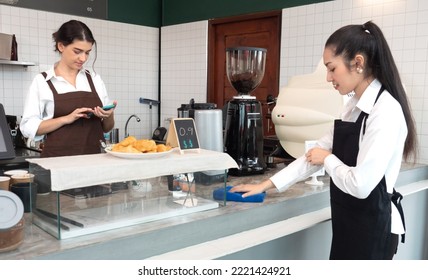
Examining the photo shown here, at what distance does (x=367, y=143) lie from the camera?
119 centimetres

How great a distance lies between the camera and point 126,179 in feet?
3.94

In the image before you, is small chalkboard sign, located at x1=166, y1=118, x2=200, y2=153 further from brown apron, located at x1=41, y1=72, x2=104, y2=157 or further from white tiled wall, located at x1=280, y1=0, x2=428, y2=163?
white tiled wall, located at x1=280, y1=0, x2=428, y2=163

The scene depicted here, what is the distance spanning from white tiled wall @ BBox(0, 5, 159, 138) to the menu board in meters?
0.05

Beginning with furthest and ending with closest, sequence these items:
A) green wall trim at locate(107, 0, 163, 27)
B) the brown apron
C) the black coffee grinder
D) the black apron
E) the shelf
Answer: green wall trim at locate(107, 0, 163, 27) → the shelf → the brown apron → the black coffee grinder → the black apron

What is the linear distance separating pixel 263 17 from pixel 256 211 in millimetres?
2697

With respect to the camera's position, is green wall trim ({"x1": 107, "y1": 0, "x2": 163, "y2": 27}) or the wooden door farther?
green wall trim ({"x1": 107, "y1": 0, "x2": 163, "y2": 27})

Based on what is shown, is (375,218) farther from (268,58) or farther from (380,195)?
(268,58)

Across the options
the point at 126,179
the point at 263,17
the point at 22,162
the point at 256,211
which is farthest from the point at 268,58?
the point at 126,179

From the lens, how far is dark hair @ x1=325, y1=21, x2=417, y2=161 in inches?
49.0

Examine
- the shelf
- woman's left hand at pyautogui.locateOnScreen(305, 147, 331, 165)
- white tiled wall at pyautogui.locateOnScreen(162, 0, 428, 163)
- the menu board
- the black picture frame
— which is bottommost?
woman's left hand at pyautogui.locateOnScreen(305, 147, 331, 165)

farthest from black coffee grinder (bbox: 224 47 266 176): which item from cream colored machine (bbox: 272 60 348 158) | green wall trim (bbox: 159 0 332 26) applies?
green wall trim (bbox: 159 0 332 26)

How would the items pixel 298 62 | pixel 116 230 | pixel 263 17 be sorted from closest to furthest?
pixel 116 230 < pixel 298 62 < pixel 263 17

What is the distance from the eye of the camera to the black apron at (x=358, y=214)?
1.30 m

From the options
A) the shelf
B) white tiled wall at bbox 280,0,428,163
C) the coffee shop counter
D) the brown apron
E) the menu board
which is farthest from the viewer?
the menu board
